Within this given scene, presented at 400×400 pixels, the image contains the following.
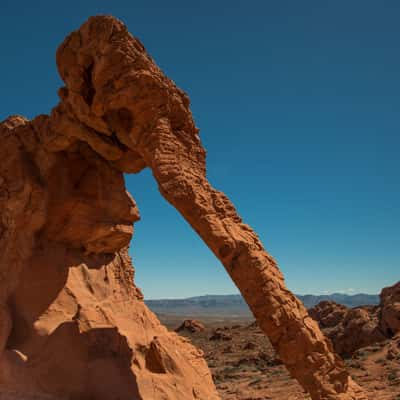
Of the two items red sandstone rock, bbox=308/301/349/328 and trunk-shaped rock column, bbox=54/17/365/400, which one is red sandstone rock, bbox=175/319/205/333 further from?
trunk-shaped rock column, bbox=54/17/365/400

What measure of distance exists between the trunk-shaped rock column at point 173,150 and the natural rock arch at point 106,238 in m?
0.02

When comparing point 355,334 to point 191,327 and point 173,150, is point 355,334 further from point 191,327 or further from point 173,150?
point 191,327

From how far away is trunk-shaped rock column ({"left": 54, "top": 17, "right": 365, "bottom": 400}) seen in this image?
5.45 m

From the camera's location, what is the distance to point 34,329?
7.91 m

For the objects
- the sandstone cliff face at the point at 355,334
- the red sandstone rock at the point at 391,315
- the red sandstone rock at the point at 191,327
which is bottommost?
the red sandstone rock at the point at 191,327

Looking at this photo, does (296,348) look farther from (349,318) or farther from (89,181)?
(349,318)

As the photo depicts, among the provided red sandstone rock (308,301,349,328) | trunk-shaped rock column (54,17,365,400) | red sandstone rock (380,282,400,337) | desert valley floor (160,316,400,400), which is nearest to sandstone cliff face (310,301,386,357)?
red sandstone rock (380,282,400,337)

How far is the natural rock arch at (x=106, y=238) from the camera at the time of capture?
229 inches

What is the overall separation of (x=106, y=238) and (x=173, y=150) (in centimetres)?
359

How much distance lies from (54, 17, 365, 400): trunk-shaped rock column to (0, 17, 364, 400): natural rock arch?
0.02 m

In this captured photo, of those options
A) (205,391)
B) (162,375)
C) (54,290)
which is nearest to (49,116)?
(54,290)

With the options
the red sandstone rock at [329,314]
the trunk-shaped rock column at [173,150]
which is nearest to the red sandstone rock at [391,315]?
the red sandstone rock at [329,314]

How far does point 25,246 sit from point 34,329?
69.5 inches

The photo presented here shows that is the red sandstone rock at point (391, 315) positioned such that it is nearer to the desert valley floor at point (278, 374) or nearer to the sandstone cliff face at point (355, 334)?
the sandstone cliff face at point (355, 334)
